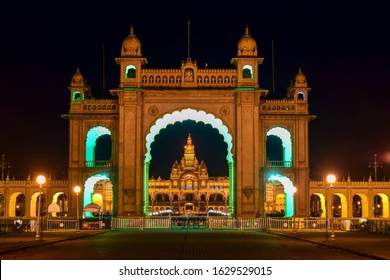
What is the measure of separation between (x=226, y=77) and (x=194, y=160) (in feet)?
386

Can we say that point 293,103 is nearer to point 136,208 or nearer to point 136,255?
point 136,208

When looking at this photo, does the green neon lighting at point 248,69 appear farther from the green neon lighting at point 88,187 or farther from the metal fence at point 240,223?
the green neon lighting at point 88,187

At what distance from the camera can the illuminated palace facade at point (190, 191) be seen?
15662 cm

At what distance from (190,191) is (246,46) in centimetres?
10618

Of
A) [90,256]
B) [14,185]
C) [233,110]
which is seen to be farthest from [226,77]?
[90,256]

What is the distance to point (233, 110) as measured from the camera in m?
54.6

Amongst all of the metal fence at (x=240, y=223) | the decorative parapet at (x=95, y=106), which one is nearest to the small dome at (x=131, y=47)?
the decorative parapet at (x=95, y=106)

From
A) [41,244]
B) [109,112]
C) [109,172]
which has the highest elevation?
[109,112]

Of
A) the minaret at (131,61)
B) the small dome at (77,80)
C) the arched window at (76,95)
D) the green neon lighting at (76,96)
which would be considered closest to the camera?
the minaret at (131,61)

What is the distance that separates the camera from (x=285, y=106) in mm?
56062

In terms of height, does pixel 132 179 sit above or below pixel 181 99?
below

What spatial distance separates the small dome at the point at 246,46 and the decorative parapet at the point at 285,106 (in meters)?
4.12
